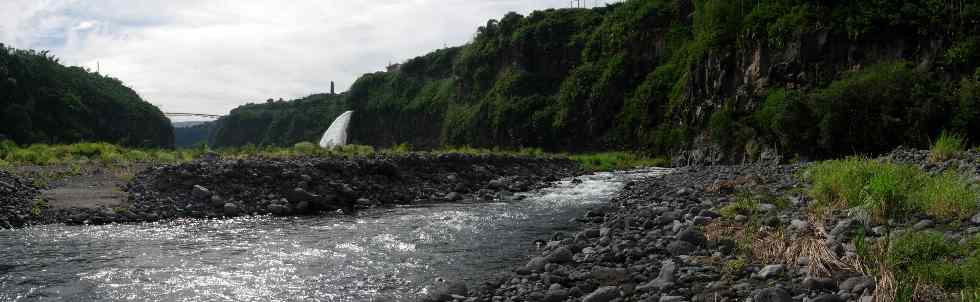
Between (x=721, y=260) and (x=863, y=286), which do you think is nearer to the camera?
(x=863, y=286)

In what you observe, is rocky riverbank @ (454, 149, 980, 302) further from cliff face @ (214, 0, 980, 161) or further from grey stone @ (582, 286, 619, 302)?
cliff face @ (214, 0, 980, 161)

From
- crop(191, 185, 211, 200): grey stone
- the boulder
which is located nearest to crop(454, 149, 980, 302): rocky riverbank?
the boulder

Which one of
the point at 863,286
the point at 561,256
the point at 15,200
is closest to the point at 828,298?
the point at 863,286

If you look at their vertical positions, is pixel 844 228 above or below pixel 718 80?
below

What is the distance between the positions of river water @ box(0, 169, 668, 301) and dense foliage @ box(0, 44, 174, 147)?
147 ft

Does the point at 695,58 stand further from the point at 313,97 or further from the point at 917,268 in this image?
the point at 313,97

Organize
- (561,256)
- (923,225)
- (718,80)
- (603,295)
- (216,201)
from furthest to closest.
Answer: (718,80), (216,201), (561,256), (923,225), (603,295)

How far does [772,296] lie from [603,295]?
5.69 feet

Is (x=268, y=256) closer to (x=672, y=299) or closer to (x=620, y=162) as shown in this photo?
(x=672, y=299)

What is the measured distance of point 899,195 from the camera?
7793 millimetres

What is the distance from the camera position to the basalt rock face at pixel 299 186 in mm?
16616

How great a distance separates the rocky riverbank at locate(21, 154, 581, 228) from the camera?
624 inches

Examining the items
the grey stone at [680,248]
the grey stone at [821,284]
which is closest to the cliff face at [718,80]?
the grey stone at [680,248]

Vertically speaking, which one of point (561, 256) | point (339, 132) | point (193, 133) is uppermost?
point (561, 256)
